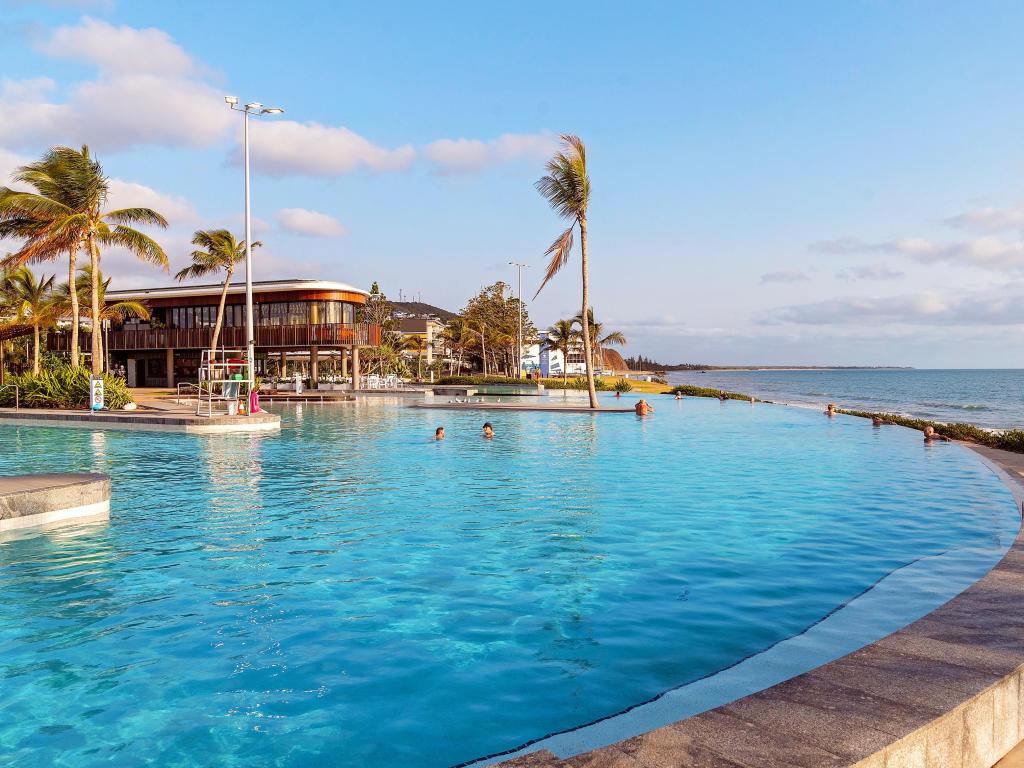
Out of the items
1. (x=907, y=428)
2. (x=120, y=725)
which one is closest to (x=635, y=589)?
(x=120, y=725)

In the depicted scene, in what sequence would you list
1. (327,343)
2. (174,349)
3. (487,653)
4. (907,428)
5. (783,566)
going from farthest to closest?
(174,349)
(327,343)
(907,428)
(783,566)
(487,653)

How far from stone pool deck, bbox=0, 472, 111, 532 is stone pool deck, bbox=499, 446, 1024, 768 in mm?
9392

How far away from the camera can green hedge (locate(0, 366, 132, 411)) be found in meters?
29.5

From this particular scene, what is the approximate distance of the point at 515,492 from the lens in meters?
13.0

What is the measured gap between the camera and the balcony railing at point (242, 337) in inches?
1823

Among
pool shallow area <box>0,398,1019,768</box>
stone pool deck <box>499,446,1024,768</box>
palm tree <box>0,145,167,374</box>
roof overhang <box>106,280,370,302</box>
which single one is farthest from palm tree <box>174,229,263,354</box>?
stone pool deck <box>499,446,1024,768</box>

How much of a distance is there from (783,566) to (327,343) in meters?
41.7

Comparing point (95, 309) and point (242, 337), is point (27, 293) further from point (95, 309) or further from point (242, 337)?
point (95, 309)

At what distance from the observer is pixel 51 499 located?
996 cm

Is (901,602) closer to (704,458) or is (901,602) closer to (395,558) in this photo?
(395,558)

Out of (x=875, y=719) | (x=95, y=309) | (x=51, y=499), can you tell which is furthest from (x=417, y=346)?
(x=875, y=719)

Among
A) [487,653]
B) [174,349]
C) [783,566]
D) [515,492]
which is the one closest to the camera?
[487,653]

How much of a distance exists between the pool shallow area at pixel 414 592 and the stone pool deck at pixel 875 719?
1.51 meters

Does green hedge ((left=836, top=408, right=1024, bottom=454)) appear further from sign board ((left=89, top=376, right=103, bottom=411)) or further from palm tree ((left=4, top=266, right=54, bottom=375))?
palm tree ((left=4, top=266, right=54, bottom=375))
